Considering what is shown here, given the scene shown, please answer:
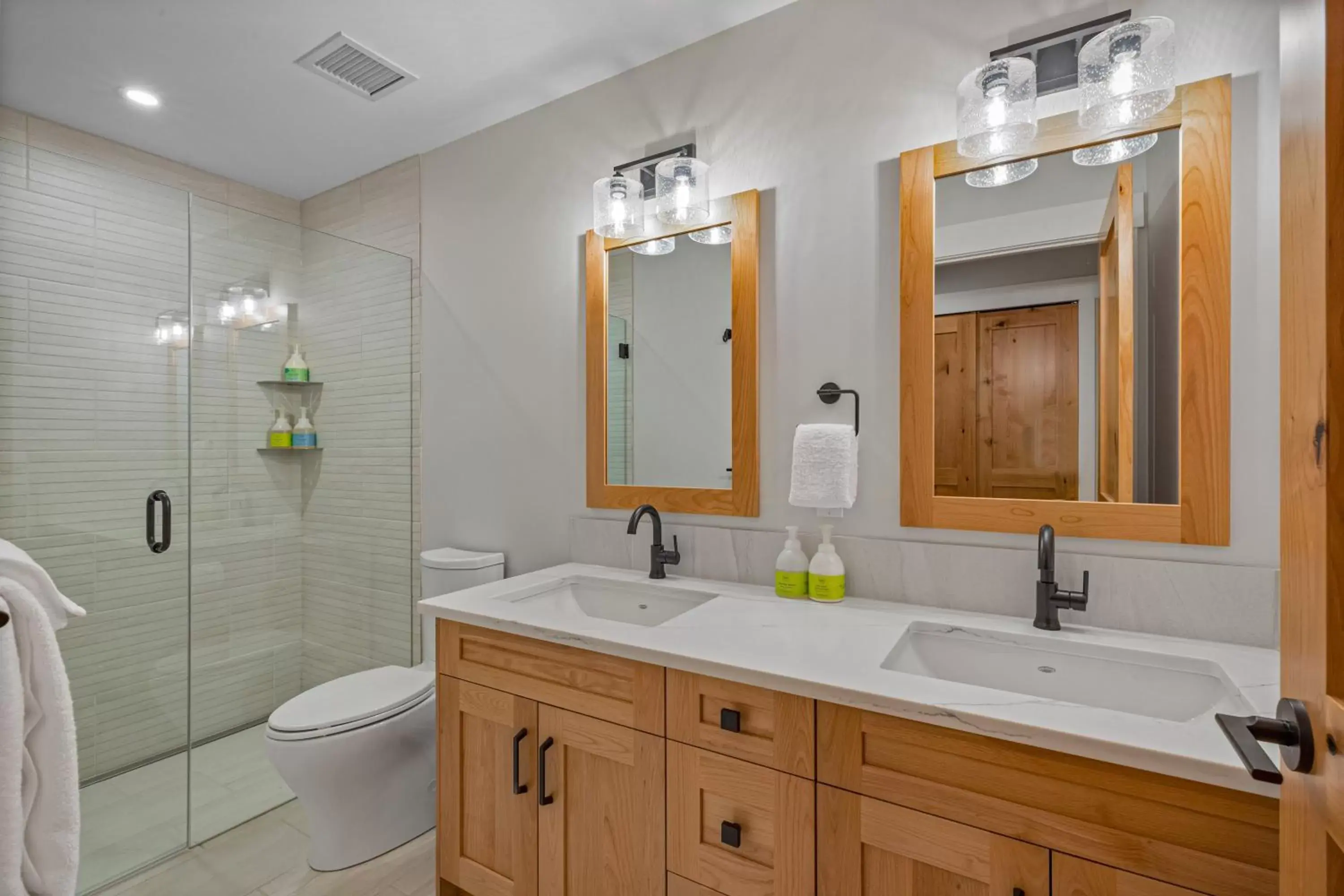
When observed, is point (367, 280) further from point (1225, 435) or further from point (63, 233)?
point (1225, 435)

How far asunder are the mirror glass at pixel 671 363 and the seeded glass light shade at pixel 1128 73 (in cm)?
88

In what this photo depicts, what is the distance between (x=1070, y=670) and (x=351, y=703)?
1.88 m

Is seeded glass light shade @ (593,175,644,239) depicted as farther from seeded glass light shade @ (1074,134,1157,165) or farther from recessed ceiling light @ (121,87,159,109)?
recessed ceiling light @ (121,87,159,109)

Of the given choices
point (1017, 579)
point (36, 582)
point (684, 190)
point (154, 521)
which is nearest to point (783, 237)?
point (684, 190)

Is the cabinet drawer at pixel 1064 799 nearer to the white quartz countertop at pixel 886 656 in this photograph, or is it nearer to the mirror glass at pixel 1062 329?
the white quartz countertop at pixel 886 656

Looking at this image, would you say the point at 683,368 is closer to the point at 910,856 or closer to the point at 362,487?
the point at 910,856

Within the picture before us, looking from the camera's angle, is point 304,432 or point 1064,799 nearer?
point 1064,799

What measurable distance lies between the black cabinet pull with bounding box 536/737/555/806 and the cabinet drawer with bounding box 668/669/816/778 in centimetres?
34

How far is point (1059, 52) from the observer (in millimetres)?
1372

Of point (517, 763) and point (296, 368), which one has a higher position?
point (296, 368)

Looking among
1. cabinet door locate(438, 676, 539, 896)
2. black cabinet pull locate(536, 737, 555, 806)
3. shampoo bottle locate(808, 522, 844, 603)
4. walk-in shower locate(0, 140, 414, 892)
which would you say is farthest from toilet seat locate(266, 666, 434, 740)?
shampoo bottle locate(808, 522, 844, 603)

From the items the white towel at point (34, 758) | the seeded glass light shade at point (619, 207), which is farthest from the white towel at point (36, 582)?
the seeded glass light shade at point (619, 207)

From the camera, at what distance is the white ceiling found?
5.66ft

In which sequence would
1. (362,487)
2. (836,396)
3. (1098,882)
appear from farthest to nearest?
(362,487) < (836,396) < (1098,882)
